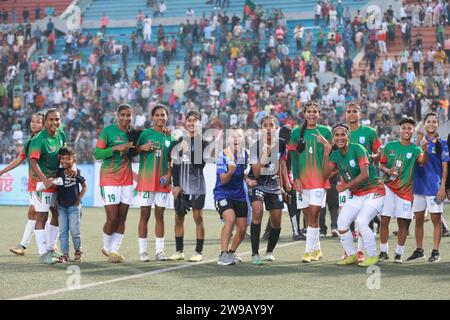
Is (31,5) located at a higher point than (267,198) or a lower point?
higher

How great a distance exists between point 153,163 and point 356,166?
2.69 m

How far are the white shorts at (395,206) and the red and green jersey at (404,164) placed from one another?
2.4 inches

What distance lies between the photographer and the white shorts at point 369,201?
1132 cm

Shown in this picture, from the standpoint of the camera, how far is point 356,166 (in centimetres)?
1127

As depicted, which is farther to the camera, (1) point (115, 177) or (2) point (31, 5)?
(2) point (31, 5)

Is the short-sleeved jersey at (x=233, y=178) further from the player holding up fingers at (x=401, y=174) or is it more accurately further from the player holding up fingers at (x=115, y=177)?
the player holding up fingers at (x=401, y=174)

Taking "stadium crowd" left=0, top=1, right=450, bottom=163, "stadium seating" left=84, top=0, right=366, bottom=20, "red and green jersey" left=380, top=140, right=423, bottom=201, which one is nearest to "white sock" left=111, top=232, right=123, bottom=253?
"red and green jersey" left=380, top=140, right=423, bottom=201

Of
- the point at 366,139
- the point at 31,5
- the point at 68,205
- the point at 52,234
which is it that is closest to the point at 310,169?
the point at 366,139

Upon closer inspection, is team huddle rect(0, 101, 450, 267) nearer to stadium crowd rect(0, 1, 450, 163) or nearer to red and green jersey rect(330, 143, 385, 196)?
red and green jersey rect(330, 143, 385, 196)

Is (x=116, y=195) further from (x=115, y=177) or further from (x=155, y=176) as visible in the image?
(x=155, y=176)

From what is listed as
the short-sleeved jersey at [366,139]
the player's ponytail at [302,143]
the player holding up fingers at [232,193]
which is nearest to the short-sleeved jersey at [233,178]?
the player holding up fingers at [232,193]

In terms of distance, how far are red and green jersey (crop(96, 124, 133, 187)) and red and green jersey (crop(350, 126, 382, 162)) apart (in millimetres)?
2995

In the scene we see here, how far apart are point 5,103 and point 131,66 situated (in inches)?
217
